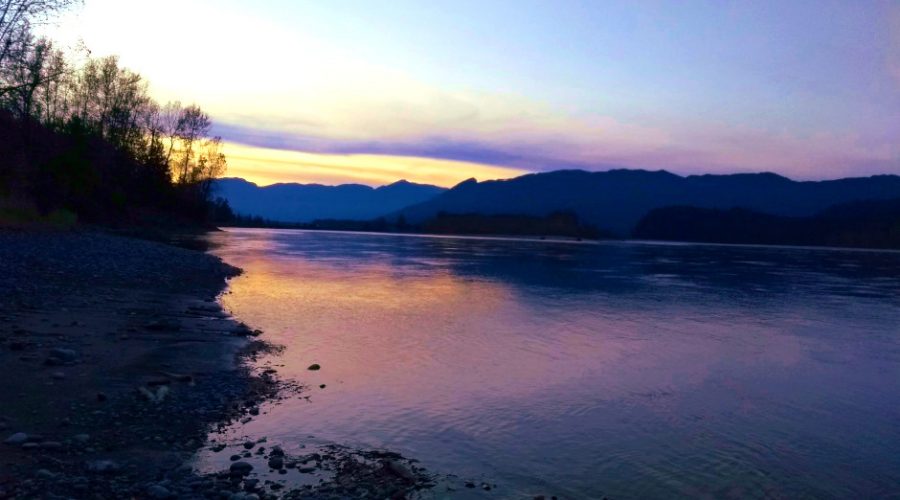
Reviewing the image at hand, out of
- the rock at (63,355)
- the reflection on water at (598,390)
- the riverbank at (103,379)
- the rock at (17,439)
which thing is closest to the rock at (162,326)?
the riverbank at (103,379)

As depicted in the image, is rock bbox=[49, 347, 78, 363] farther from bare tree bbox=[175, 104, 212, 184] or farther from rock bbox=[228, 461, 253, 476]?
bare tree bbox=[175, 104, 212, 184]

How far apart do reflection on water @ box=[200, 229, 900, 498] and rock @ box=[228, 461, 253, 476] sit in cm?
134

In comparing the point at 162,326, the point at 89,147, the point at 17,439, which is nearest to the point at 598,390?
the point at 17,439

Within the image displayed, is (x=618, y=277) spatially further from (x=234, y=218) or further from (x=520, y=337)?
(x=234, y=218)

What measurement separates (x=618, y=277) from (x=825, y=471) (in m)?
40.1

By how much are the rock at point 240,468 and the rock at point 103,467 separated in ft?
4.23

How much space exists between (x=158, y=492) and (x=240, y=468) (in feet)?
4.02

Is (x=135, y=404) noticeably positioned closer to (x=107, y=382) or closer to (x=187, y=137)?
(x=107, y=382)

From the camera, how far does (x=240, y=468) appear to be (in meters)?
8.17

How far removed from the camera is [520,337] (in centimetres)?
2147

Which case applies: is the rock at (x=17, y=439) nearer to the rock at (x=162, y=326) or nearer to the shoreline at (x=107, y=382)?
the shoreline at (x=107, y=382)

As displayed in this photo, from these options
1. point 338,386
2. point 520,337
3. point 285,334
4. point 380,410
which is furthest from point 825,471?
point 285,334

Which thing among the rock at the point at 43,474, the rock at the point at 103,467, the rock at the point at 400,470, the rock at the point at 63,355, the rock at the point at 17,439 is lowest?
the rock at the point at 400,470

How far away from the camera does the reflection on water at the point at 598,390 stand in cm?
982
